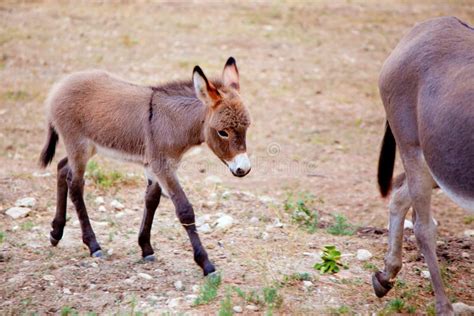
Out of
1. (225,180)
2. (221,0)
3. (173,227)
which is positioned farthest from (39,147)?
(221,0)

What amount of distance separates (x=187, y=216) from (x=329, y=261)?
3.92 ft

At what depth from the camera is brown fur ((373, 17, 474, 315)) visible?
416cm

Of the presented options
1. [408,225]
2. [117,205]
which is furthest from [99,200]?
[408,225]

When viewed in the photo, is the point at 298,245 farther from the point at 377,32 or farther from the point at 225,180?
the point at 377,32

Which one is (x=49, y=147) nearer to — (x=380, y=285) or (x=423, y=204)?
(x=380, y=285)

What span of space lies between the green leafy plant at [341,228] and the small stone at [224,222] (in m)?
0.93

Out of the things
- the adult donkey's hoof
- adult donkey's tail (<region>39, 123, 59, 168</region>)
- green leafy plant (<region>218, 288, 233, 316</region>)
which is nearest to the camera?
green leafy plant (<region>218, 288, 233, 316</region>)

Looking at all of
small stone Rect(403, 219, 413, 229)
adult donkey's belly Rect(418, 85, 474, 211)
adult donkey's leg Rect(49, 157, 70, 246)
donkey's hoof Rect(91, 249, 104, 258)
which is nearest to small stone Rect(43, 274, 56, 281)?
donkey's hoof Rect(91, 249, 104, 258)

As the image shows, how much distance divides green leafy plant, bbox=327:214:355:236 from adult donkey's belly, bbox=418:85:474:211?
6.32ft

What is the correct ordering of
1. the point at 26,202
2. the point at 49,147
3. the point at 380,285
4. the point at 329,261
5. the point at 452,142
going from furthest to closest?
the point at 26,202 → the point at 49,147 → the point at 329,261 → the point at 380,285 → the point at 452,142

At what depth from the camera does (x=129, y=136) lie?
546 centimetres

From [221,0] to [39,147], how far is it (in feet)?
24.2

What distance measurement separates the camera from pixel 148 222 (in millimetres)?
5395

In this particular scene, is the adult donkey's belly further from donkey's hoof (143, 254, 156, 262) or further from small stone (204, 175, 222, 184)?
small stone (204, 175, 222, 184)
